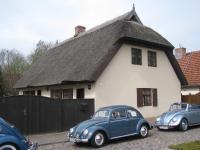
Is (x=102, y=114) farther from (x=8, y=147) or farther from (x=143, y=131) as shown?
(x=8, y=147)

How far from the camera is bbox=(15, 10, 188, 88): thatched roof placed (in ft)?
63.9

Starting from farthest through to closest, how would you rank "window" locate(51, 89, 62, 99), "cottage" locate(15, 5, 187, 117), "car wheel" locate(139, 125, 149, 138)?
"window" locate(51, 89, 62, 99)
"cottage" locate(15, 5, 187, 117)
"car wheel" locate(139, 125, 149, 138)

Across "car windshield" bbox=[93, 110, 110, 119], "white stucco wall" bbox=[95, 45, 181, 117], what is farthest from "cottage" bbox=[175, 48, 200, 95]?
"car windshield" bbox=[93, 110, 110, 119]

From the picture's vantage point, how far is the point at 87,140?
1229 centimetres

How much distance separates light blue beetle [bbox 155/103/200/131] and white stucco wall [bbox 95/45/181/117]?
13.2 ft

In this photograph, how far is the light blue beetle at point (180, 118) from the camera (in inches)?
636

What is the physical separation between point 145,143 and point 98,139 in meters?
1.91

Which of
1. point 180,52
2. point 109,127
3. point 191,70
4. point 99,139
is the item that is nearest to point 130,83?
point 109,127

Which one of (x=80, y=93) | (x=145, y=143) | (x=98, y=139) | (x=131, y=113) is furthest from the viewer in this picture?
(x=80, y=93)

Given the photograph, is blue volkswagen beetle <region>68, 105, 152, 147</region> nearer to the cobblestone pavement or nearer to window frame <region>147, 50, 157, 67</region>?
the cobblestone pavement

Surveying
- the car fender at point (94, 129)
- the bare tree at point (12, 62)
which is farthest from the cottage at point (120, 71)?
the bare tree at point (12, 62)

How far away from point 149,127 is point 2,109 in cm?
690

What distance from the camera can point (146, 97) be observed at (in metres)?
22.6

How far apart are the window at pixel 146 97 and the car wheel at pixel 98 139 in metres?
9.23
